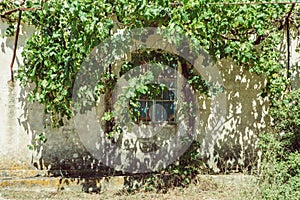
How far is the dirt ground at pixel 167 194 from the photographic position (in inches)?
207

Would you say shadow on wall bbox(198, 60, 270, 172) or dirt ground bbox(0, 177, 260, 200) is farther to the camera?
shadow on wall bbox(198, 60, 270, 172)

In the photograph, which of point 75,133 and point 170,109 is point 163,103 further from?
point 75,133

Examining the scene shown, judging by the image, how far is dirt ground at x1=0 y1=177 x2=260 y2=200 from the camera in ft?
Result: 17.3

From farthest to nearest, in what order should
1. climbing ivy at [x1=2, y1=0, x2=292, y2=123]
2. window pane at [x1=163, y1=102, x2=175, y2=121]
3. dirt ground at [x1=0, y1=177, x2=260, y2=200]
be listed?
window pane at [x1=163, y1=102, x2=175, y2=121], dirt ground at [x1=0, y1=177, x2=260, y2=200], climbing ivy at [x1=2, y1=0, x2=292, y2=123]

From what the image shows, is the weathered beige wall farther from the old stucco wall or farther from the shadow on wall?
the shadow on wall

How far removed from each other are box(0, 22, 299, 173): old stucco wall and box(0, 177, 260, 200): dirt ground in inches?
27.3

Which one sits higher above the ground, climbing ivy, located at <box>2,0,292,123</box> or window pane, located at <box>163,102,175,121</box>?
climbing ivy, located at <box>2,0,292,123</box>

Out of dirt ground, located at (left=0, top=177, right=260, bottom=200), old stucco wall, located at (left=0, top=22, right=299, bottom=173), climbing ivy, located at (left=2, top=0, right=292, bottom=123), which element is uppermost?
climbing ivy, located at (left=2, top=0, right=292, bottom=123)

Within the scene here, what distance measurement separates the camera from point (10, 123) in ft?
19.4

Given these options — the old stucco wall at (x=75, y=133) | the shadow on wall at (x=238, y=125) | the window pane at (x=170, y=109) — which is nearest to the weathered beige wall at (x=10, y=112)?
the old stucco wall at (x=75, y=133)

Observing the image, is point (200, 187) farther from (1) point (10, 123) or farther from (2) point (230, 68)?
(1) point (10, 123)

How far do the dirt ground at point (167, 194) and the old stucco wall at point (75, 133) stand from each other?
694 millimetres

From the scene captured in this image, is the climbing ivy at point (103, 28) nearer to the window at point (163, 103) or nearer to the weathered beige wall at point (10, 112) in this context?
the weathered beige wall at point (10, 112)

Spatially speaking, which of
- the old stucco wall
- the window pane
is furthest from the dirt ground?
the window pane
